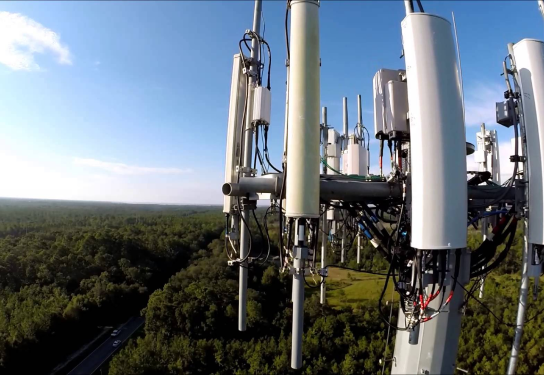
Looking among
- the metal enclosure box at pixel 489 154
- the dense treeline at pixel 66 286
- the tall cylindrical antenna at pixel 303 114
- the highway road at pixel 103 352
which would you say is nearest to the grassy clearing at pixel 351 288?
the highway road at pixel 103 352

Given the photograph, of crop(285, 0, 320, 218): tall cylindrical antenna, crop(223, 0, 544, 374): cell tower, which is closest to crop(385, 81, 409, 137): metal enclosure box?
crop(223, 0, 544, 374): cell tower

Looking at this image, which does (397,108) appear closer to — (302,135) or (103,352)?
(302,135)

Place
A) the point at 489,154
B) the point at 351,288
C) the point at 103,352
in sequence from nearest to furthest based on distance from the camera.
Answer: the point at 489,154 → the point at 103,352 → the point at 351,288

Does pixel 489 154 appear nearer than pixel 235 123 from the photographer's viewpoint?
No

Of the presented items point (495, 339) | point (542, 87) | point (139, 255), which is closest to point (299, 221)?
point (542, 87)

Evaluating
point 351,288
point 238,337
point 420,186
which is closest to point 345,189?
point 420,186

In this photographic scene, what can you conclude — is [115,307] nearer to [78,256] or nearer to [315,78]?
[78,256]

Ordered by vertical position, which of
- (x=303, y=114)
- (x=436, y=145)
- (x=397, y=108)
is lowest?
(x=436, y=145)

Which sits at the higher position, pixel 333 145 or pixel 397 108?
pixel 333 145
